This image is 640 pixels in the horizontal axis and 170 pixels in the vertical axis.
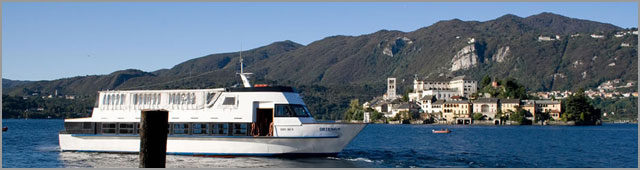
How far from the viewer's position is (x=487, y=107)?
486 ft

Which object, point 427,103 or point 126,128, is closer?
point 126,128

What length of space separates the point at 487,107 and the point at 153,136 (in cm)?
13864

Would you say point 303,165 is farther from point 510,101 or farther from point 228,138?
point 510,101

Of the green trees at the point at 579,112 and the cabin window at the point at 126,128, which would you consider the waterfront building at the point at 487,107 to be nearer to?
the green trees at the point at 579,112

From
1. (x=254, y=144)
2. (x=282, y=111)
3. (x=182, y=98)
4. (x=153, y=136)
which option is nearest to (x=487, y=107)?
(x=182, y=98)

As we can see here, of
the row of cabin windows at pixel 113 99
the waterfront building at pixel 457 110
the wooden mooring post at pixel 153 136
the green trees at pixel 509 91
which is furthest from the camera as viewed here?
the green trees at pixel 509 91

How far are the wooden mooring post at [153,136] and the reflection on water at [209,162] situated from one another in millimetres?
14679

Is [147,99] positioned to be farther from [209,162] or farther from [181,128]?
[209,162]

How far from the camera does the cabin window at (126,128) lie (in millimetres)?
34469

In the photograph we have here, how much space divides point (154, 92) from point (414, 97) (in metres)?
148

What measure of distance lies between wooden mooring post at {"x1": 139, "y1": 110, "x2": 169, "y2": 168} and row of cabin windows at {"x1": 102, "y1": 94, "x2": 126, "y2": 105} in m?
21.5

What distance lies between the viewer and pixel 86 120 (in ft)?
116

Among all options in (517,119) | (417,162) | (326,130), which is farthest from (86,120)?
(517,119)

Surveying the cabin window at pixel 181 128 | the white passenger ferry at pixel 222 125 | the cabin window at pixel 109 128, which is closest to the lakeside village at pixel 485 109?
the white passenger ferry at pixel 222 125
